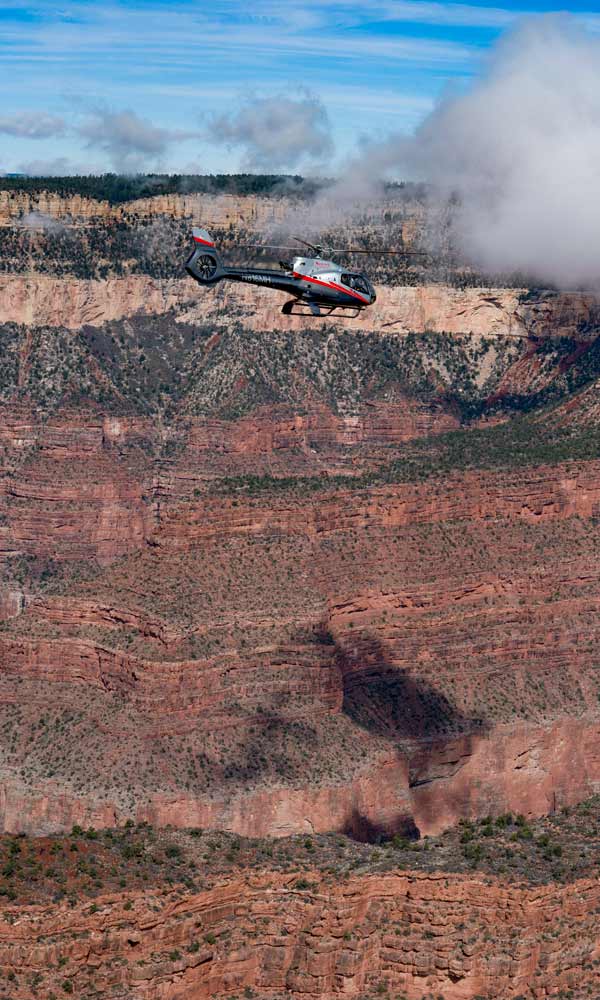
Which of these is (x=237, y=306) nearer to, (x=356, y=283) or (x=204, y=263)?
(x=356, y=283)

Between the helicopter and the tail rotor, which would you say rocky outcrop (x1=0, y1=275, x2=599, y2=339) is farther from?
the tail rotor

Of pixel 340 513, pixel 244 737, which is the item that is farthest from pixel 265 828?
pixel 340 513

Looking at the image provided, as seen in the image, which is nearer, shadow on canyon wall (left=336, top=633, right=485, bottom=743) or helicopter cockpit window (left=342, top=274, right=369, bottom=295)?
helicopter cockpit window (left=342, top=274, right=369, bottom=295)

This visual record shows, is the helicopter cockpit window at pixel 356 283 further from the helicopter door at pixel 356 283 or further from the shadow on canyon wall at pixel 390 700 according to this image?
the shadow on canyon wall at pixel 390 700

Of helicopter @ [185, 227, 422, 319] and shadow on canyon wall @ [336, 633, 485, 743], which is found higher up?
helicopter @ [185, 227, 422, 319]

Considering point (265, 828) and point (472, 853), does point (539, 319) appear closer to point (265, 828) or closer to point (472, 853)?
point (265, 828)

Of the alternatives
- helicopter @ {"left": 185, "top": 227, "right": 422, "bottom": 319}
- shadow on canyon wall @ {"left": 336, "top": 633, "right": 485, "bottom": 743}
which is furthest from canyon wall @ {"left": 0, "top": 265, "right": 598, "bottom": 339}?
helicopter @ {"left": 185, "top": 227, "right": 422, "bottom": 319}

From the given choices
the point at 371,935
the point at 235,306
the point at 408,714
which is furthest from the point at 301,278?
the point at 235,306
